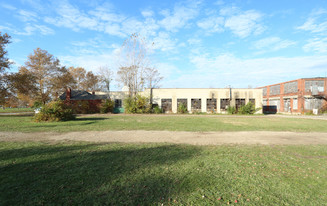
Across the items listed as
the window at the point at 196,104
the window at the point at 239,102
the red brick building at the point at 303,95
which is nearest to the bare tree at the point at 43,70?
the window at the point at 196,104

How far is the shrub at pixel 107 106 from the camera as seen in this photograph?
29.9 meters

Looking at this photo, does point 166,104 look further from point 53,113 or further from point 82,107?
point 53,113

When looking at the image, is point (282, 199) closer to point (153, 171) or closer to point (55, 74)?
point (153, 171)

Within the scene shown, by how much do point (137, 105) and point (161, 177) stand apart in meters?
Result: 25.1

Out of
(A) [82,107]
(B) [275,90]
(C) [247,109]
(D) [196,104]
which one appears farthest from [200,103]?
(A) [82,107]

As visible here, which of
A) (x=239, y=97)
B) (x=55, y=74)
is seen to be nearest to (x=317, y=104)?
(x=239, y=97)

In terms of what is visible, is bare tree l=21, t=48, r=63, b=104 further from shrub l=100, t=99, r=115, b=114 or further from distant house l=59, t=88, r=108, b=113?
shrub l=100, t=99, r=115, b=114

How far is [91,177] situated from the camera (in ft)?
11.9

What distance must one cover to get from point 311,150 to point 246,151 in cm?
258

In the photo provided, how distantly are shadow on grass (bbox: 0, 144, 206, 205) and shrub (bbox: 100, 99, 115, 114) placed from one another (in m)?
24.9

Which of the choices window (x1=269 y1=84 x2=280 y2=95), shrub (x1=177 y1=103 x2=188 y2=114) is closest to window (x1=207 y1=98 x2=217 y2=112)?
shrub (x1=177 y1=103 x2=188 y2=114)

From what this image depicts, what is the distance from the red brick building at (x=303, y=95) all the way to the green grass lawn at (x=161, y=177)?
33506mm

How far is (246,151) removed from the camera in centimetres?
588

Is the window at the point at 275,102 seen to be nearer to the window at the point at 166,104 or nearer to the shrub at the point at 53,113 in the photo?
the window at the point at 166,104
